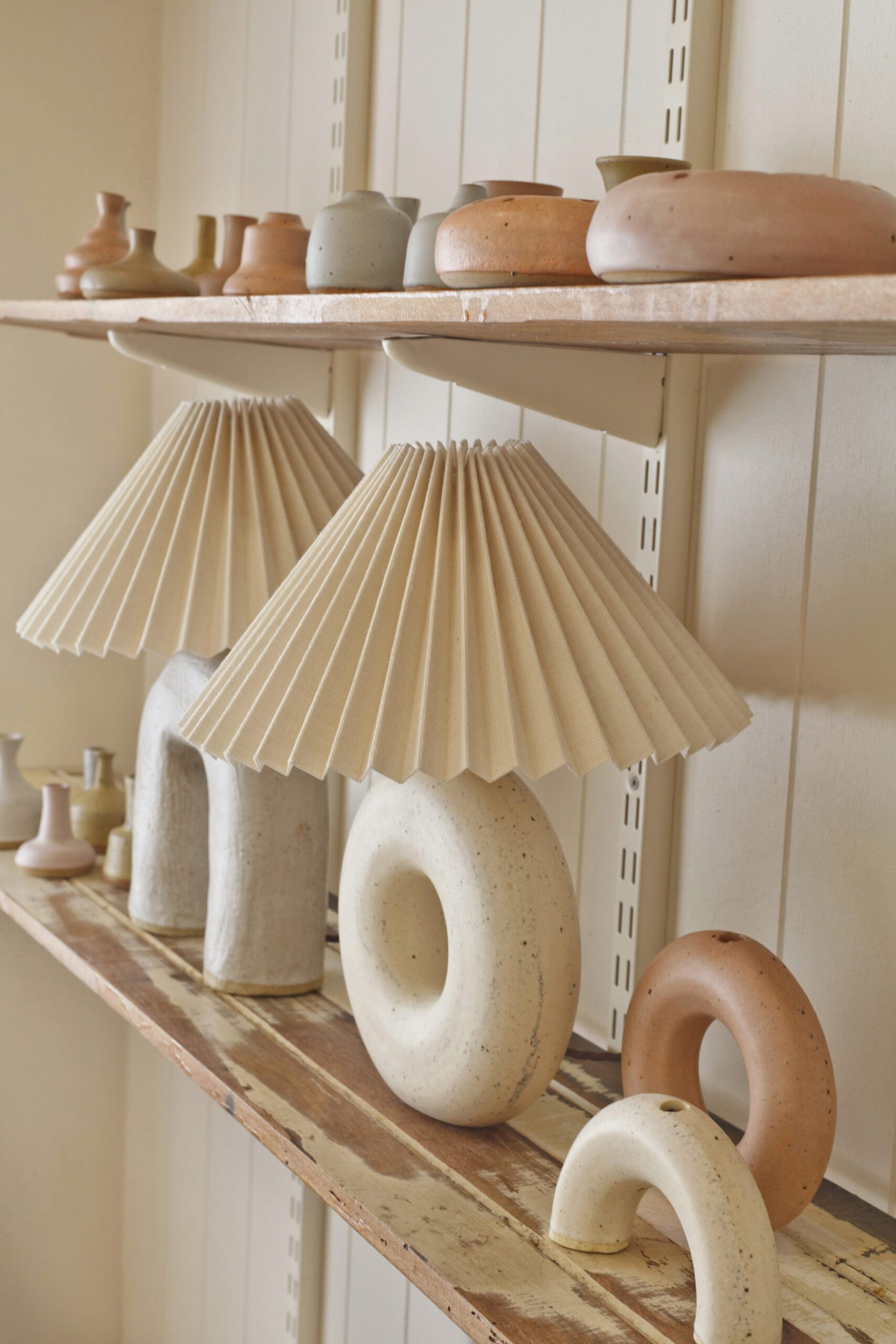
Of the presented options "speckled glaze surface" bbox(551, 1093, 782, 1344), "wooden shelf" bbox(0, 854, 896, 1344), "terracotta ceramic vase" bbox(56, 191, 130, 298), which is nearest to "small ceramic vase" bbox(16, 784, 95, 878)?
"wooden shelf" bbox(0, 854, 896, 1344)

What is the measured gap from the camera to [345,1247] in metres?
1.34

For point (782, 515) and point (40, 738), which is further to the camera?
point (40, 738)

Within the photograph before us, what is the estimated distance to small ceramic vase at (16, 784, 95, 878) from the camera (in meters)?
1.34

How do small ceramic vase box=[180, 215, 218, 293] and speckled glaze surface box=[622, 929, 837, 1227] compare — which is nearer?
speckled glaze surface box=[622, 929, 837, 1227]

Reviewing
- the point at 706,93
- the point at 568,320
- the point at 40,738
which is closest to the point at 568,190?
the point at 706,93

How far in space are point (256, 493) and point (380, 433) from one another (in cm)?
26

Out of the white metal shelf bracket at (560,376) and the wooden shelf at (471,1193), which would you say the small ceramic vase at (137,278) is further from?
the wooden shelf at (471,1193)

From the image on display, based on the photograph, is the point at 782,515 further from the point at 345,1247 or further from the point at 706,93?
the point at 345,1247

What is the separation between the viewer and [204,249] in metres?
1.31

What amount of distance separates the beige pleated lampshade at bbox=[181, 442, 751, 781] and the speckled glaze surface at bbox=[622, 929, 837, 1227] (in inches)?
4.6

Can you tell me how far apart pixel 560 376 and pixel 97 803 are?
32.4 inches

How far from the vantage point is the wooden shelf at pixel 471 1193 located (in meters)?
0.64

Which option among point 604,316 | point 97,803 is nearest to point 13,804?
point 97,803

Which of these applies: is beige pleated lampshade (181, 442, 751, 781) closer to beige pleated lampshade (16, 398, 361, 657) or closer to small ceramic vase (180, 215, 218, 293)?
beige pleated lampshade (16, 398, 361, 657)
